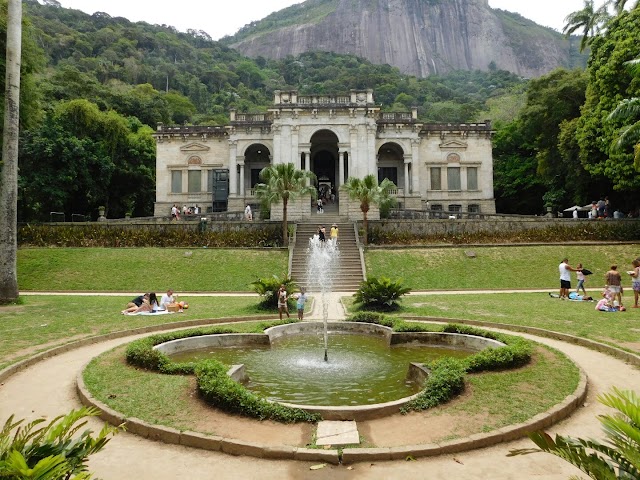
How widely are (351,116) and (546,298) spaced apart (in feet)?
82.3

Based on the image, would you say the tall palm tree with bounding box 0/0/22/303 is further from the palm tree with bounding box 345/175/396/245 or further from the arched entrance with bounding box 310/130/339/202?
the arched entrance with bounding box 310/130/339/202

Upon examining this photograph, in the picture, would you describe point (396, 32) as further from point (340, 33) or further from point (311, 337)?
point (311, 337)

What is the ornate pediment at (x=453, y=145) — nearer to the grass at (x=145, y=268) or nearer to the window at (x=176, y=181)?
the grass at (x=145, y=268)

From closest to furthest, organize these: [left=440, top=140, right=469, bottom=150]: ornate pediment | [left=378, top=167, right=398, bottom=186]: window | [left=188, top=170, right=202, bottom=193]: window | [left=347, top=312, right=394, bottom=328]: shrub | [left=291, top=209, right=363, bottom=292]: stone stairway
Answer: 1. [left=347, top=312, right=394, bottom=328]: shrub
2. [left=291, top=209, right=363, bottom=292]: stone stairway
3. [left=440, top=140, right=469, bottom=150]: ornate pediment
4. [left=188, top=170, right=202, bottom=193]: window
5. [left=378, top=167, right=398, bottom=186]: window

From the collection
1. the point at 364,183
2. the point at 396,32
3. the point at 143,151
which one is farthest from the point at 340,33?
the point at 364,183

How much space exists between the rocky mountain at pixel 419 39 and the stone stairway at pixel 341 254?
141 m

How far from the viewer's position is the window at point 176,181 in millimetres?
45812

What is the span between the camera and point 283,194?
98.2ft

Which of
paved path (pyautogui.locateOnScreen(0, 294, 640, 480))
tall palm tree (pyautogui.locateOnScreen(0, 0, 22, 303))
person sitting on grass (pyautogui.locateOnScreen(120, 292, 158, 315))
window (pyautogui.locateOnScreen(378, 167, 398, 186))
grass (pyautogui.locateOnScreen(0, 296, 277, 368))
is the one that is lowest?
paved path (pyautogui.locateOnScreen(0, 294, 640, 480))

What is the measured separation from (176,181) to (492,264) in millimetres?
31524

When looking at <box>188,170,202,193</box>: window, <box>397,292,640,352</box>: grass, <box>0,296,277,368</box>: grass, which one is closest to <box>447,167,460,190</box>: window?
<box>188,170,202,193</box>: window

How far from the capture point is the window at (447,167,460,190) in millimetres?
45459

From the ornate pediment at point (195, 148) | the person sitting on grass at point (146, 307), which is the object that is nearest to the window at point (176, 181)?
the ornate pediment at point (195, 148)

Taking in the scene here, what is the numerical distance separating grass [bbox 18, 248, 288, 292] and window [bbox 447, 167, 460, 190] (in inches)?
919
